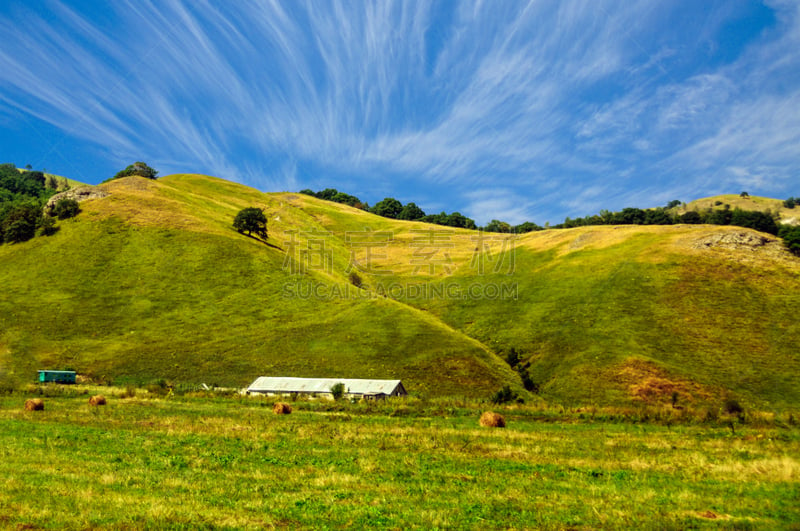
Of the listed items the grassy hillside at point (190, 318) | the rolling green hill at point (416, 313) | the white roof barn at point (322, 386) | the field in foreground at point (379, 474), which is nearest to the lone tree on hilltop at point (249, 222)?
the rolling green hill at point (416, 313)

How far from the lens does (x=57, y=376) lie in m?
67.0

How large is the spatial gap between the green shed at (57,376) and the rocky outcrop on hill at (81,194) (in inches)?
3436

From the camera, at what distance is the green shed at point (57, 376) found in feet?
216

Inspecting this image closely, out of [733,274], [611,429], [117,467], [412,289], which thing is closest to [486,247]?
[412,289]

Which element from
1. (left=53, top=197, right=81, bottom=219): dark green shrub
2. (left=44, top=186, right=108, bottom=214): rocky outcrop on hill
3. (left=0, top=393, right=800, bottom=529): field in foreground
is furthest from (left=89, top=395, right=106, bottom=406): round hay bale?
(left=44, top=186, right=108, bottom=214): rocky outcrop on hill

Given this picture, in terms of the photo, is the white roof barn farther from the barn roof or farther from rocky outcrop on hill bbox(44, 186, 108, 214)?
rocky outcrop on hill bbox(44, 186, 108, 214)

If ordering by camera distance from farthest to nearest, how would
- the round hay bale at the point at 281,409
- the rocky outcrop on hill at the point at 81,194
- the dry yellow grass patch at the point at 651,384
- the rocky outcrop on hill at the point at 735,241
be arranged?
the rocky outcrop on hill at the point at 81,194, the rocky outcrop on hill at the point at 735,241, the dry yellow grass patch at the point at 651,384, the round hay bale at the point at 281,409

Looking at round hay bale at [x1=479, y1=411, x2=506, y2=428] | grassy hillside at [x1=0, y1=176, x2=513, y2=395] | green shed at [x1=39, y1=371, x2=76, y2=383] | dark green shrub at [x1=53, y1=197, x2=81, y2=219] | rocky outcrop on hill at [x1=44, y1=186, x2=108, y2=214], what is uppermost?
rocky outcrop on hill at [x1=44, y1=186, x2=108, y2=214]

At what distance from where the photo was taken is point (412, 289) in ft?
454

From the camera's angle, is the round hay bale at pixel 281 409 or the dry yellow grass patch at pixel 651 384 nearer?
the round hay bale at pixel 281 409

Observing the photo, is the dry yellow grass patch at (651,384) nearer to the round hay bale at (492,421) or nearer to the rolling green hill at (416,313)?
the rolling green hill at (416,313)

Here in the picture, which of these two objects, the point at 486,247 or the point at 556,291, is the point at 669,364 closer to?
the point at 556,291

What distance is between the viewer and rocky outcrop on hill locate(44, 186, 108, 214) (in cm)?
13552

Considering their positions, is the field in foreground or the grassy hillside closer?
the field in foreground
